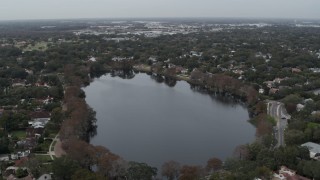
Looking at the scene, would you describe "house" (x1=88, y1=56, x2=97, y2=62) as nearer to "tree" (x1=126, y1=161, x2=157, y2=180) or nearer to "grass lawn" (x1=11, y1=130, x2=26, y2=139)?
"grass lawn" (x1=11, y1=130, x2=26, y2=139)

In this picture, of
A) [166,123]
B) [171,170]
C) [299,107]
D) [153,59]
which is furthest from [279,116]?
[153,59]

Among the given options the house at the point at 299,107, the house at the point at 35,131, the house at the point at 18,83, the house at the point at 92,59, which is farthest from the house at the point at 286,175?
the house at the point at 92,59

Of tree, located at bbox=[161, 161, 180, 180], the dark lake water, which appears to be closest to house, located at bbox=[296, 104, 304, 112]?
the dark lake water

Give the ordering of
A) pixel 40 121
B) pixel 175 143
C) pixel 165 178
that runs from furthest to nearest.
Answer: pixel 40 121
pixel 175 143
pixel 165 178

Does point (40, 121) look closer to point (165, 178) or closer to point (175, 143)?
point (175, 143)

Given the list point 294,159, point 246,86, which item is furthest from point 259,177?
point 246,86

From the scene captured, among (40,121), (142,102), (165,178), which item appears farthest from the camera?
(142,102)
